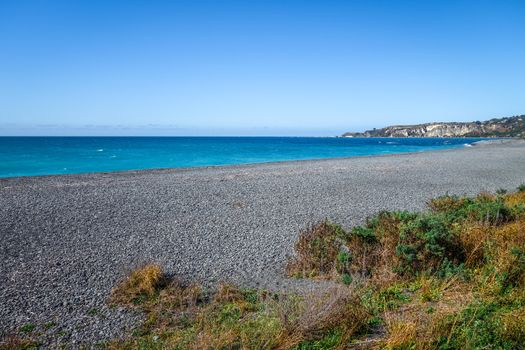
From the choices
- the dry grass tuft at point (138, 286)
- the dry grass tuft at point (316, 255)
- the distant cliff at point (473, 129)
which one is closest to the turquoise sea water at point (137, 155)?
the dry grass tuft at point (138, 286)

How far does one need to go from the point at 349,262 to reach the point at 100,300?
12.5ft

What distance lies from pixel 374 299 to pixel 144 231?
21.3 ft

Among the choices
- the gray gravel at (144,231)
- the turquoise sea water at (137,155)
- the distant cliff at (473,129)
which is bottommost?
the gray gravel at (144,231)

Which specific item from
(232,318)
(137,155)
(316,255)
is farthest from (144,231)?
(137,155)

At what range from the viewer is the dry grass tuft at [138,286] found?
5520 mm

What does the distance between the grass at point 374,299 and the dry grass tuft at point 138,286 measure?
1 cm

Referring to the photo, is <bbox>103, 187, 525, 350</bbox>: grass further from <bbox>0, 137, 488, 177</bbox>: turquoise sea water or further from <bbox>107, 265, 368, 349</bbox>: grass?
<bbox>0, 137, 488, 177</bbox>: turquoise sea water

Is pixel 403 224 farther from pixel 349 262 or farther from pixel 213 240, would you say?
pixel 213 240

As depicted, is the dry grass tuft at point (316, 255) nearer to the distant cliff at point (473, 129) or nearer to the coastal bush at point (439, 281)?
the coastal bush at point (439, 281)

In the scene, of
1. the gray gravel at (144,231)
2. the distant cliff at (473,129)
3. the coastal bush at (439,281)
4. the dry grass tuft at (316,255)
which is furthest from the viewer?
the distant cliff at (473,129)

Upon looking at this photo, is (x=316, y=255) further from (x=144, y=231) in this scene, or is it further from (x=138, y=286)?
(x=144, y=231)

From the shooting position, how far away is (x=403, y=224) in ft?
21.5

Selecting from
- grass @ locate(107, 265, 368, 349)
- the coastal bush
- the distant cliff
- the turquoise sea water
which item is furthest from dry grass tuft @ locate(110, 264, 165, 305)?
the distant cliff

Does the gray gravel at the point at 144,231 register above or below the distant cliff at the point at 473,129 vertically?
below
